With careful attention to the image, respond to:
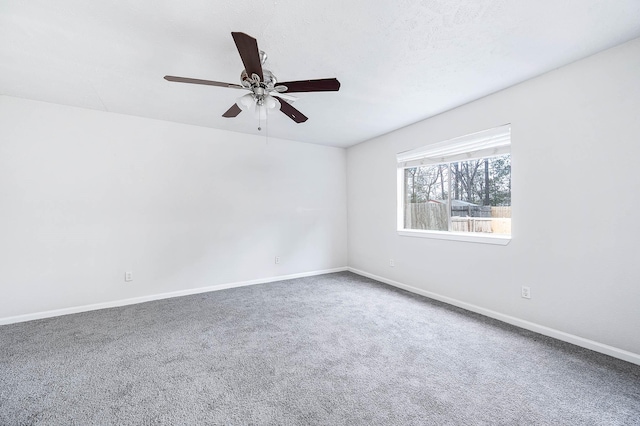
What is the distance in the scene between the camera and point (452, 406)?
1577mm

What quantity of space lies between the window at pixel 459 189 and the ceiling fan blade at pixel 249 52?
2.60 metres

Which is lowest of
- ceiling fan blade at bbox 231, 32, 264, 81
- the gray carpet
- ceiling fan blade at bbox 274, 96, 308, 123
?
the gray carpet

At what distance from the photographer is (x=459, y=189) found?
3406 mm

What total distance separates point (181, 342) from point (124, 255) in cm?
174

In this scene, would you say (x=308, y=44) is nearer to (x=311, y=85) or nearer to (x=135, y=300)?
(x=311, y=85)

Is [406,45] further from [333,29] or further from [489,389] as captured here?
[489,389]

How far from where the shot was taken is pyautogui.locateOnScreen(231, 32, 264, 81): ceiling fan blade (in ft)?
4.56

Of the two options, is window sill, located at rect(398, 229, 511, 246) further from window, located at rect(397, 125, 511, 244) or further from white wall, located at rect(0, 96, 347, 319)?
white wall, located at rect(0, 96, 347, 319)

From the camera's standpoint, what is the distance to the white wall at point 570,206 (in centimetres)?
201

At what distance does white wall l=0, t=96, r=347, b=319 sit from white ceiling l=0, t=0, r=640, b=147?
1.91 feet

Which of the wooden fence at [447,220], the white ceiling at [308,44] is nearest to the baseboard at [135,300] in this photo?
the wooden fence at [447,220]

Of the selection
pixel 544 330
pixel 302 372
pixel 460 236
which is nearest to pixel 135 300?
pixel 302 372

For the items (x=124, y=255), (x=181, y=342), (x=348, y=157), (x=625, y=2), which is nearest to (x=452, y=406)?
(x=181, y=342)

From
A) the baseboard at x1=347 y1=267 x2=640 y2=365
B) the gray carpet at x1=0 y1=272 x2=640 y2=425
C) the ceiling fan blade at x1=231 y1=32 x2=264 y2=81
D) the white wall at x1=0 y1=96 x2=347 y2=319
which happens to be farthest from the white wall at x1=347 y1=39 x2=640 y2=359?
the white wall at x1=0 y1=96 x2=347 y2=319
